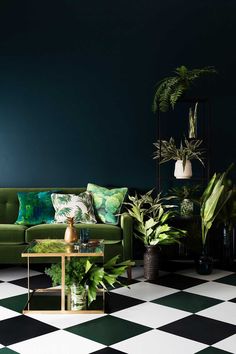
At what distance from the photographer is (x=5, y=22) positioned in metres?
5.99

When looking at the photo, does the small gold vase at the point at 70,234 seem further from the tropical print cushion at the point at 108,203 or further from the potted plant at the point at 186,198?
the potted plant at the point at 186,198

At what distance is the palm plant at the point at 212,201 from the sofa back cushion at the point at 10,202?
4.42ft

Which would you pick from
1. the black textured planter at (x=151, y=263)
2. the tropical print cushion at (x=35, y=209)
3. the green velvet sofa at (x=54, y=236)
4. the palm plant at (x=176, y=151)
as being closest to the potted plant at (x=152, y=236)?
the black textured planter at (x=151, y=263)

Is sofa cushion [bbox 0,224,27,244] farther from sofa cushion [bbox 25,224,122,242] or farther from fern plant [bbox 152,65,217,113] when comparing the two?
fern plant [bbox 152,65,217,113]

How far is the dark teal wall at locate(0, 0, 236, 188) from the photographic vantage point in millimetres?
5988

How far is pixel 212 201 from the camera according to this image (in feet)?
16.9

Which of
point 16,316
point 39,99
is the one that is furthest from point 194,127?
point 16,316

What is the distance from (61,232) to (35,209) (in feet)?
1.84

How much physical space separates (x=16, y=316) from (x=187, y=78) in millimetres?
2805

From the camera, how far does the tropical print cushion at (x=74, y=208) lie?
545 centimetres

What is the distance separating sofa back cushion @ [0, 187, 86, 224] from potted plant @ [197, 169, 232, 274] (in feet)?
4.44

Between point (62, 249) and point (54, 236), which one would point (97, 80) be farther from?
point (62, 249)

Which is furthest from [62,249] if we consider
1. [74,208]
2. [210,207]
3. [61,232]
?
[210,207]


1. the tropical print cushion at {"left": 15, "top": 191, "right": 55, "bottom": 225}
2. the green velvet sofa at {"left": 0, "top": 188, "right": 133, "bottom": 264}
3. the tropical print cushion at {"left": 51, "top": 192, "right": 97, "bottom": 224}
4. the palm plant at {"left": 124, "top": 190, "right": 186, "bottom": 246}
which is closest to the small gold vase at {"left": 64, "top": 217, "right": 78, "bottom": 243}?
the green velvet sofa at {"left": 0, "top": 188, "right": 133, "bottom": 264}
